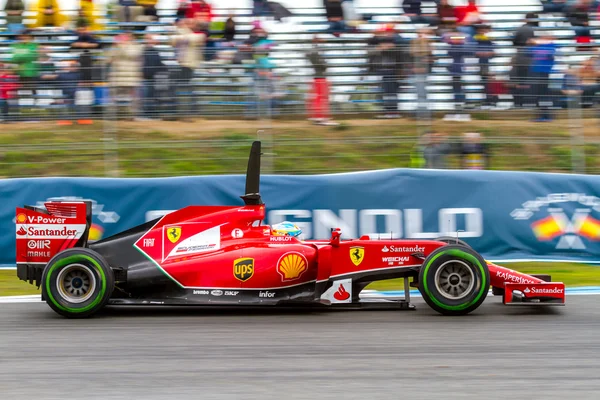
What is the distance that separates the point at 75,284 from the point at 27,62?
5594 millimetres

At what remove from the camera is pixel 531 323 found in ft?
22.9

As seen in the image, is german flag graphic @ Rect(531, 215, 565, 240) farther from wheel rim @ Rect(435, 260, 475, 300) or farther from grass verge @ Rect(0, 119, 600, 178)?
wheel rim @ Rect(435, 260, 475, 300)

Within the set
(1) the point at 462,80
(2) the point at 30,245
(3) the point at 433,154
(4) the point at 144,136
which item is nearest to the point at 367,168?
(3) the point at 433,154

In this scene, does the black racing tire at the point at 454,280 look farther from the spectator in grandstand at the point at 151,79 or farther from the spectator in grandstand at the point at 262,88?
the spectator in grandstand at the point at 151,79

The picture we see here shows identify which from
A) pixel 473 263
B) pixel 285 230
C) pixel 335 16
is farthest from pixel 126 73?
pixel 473 263

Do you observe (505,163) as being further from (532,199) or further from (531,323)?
(531,323)

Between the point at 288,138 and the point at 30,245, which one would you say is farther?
the point at 288,138

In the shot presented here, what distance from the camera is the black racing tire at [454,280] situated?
23.3 feet

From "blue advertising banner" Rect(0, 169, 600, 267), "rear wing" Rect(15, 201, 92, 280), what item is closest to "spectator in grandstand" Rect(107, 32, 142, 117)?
"blue advertising banner" Rect(0, 169, 600, 267)

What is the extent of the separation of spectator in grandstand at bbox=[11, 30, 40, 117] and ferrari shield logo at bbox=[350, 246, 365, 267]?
238 inches

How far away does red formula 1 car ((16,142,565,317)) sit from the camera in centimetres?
715

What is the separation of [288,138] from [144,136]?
195 centimetres

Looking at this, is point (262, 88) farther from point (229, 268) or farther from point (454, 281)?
point (454, 281)

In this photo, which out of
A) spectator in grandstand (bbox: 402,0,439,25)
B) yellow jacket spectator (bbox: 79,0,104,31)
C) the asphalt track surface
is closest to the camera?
the asphalt track surface
